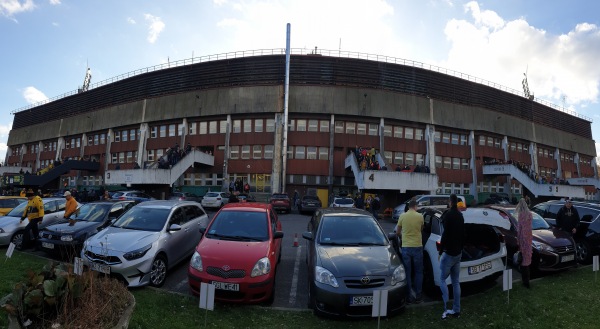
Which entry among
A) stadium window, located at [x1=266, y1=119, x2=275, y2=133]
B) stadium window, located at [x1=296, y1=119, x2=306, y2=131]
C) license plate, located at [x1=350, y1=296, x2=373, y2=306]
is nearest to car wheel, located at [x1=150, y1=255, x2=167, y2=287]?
license plate, located at [x1=350, y1=296, x2=373, y2=306]

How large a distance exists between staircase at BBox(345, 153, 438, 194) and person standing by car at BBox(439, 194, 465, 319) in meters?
18.8

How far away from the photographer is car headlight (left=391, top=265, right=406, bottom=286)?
16.8ft

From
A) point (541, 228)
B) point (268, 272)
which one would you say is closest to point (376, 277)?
point (268, 272)

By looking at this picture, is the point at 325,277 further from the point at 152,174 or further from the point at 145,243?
the point at 152,174

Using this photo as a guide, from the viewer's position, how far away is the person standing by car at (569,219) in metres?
8.91

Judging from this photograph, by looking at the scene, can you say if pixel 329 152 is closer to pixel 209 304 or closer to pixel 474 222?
pixel 474 222

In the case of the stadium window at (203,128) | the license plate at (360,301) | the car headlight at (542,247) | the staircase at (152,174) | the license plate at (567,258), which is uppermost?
the stadium window at (203,128)

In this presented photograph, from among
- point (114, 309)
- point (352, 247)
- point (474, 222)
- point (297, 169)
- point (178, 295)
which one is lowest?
point (178, 295)

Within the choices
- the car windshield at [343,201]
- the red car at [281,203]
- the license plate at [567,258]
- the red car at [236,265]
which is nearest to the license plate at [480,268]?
the license plate at [567,258]

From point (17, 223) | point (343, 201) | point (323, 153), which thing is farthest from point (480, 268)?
point (323, 153)

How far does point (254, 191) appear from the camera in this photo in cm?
3061

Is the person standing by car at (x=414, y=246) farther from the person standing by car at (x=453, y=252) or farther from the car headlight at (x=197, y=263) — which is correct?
the car headlight at (x=197, y=263)

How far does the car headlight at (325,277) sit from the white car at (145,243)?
3400mm

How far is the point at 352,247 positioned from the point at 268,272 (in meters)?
1.58
